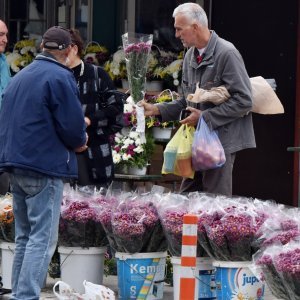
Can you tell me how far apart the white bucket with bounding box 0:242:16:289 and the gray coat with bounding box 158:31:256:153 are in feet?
5.53

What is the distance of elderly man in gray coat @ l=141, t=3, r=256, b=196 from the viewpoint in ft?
25.1

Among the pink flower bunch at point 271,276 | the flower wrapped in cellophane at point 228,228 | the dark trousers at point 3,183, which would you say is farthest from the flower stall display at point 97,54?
the pink flower bunch at point 271,276

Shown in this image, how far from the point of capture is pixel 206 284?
7.03 m

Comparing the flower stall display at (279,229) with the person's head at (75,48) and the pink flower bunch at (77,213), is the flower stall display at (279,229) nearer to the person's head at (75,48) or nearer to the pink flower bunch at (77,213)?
the pink flower bunch at (77,213)

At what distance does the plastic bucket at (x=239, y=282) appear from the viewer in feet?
22.0

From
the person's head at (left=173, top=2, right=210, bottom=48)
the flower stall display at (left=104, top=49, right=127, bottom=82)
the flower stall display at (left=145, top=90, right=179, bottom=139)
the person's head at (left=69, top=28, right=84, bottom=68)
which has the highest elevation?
the person's head at (left=173, top=2, right=210, bottom=48)

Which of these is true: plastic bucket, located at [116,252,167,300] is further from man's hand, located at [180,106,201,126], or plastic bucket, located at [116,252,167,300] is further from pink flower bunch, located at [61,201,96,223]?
man's hand, located at [180,106,201,126]

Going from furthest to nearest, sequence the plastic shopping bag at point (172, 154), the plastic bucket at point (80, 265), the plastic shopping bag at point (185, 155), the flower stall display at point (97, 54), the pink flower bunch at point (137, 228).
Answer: the flower stall display at point (97, 54), the plastic shopping bag at point (172, 154), the plastic shopping bag at point (185, 155), the plastic bucket at point (80, 265), the pink flower bunch at point (137, 228)

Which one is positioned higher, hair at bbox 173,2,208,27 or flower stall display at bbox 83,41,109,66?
hair at bbox 173,2,208,27

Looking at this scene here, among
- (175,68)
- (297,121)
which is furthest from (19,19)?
(297,121)

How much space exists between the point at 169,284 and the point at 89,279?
69 centimetres

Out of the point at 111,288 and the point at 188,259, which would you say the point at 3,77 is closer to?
the point at 111,288

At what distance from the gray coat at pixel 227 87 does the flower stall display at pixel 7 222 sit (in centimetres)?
153

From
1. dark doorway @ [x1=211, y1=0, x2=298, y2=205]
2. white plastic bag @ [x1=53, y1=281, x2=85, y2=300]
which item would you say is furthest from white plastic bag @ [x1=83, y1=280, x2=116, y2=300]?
dark doorway @ [x1=211, y1=0, x2=298, y2=205]
